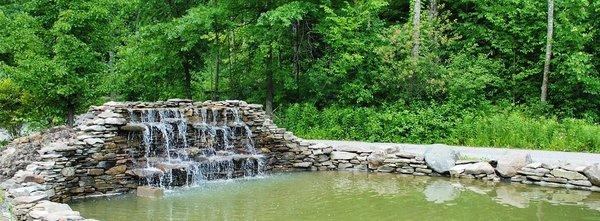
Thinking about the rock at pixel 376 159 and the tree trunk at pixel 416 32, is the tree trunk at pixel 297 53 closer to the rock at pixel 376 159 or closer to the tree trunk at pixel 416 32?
the tree trunk at pixel 416 32

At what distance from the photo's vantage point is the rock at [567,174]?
33.7 ft

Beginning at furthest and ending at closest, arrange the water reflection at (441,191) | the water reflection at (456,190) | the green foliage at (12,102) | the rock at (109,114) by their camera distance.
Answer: the green foliage at (12,102), the rock at (109,114), the water reflection at (441,191), the water reflection at (456,190)

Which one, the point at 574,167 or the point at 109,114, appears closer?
the point at 574,167

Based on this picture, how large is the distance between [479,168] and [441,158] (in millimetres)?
790

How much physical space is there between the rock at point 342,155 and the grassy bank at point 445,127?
199cm

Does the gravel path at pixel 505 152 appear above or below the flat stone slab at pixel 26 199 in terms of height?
above

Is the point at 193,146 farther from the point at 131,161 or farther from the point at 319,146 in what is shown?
the point at 319,146

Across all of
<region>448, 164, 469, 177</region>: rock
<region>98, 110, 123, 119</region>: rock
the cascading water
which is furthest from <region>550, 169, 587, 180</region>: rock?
<region>98, 110, 123, 119</region>: rock

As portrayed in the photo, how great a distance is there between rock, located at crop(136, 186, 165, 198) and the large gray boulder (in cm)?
544

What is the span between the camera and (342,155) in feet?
41.8

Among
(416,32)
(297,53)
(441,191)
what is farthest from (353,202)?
(297,53)

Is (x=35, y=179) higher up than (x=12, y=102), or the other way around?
(x=12, y=102)

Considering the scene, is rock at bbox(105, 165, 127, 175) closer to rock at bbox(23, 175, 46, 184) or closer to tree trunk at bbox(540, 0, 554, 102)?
rock at bbox(23, 175, 46, 184)

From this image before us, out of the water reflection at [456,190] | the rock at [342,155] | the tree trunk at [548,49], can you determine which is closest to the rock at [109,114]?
the water reflection at [456,190]
